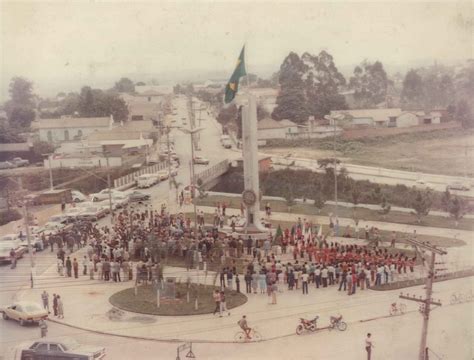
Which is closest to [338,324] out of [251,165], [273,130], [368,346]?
[368,346]

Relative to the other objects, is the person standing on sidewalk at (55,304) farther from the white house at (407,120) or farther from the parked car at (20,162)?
the white house at (407,120)

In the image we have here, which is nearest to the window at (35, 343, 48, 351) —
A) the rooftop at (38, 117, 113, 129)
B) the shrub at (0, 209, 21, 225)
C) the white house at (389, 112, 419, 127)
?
the shrub at (0, 209, 21, 225)

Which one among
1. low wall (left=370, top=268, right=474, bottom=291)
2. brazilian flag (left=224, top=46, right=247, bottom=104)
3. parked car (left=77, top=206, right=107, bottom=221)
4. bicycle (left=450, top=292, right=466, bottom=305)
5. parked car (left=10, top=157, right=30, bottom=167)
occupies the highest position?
brazilian flag (left=224, top=46, right=247, bottom=104)

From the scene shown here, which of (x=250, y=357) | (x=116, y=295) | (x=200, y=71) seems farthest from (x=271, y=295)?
(x=200, y=71)

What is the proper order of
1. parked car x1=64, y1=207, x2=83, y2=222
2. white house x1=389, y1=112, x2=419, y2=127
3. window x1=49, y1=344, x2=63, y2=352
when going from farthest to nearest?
white house x1=389, y1=112, x2=419, y2=127 < parked car x1=64, y1=207, x2=83, y2=222 < window x1=49, y1=344, x2=63, y2=352

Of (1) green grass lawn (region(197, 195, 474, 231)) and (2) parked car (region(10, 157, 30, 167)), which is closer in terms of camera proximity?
(1) green grass lawn (region(197, 195, 474, 231))

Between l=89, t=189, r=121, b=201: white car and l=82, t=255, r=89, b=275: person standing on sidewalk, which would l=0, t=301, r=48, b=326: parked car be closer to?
l=82, t=255, r=89, b=275: person standing on sidewalk
